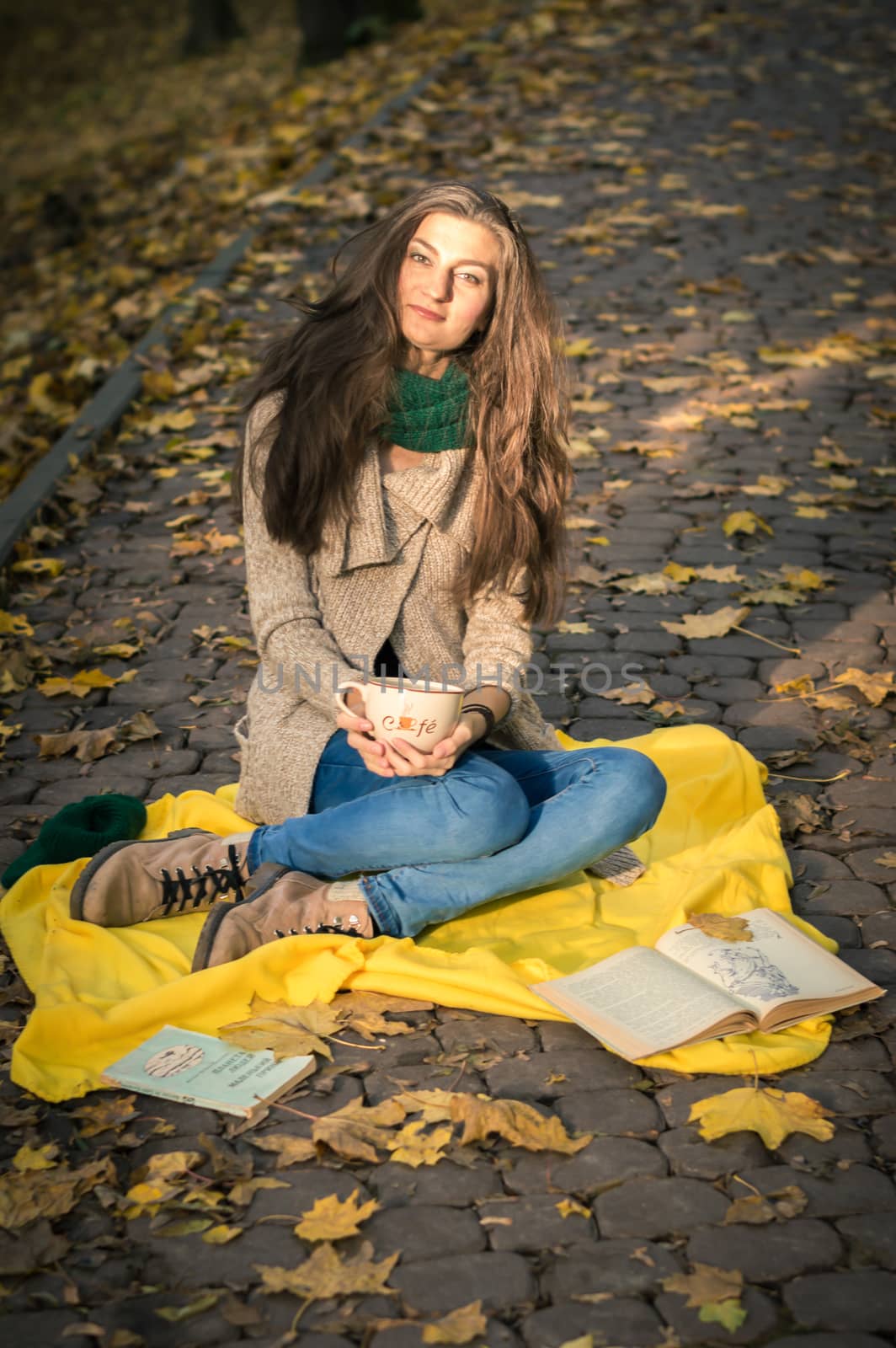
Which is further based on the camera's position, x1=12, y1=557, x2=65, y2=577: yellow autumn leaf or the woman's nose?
x1=12, y1=557, x2=65, y2=577: yellow autumn leaf

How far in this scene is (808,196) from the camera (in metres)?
9.93

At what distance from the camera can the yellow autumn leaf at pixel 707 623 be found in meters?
4.80

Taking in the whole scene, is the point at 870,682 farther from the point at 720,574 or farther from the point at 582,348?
the point at 582,348

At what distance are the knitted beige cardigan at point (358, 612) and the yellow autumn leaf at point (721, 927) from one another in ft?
2.19

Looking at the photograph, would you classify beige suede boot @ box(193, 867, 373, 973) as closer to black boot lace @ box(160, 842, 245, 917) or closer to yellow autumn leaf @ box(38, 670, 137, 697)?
black boot lace @ box(160, 842, 245, 917)

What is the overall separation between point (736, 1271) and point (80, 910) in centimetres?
167

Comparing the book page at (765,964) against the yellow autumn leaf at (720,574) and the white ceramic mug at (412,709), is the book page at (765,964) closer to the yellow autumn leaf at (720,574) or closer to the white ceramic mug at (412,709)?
the white ceramic mug at (412,709)

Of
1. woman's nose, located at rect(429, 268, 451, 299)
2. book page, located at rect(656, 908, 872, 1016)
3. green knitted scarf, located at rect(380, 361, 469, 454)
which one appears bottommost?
book page, located at rect(656, 908, 872, 1016)

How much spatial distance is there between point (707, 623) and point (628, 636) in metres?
0.28

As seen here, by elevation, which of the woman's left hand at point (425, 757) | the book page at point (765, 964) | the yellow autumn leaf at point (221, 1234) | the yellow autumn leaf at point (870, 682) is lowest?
the yellow autumn leaf at point (870, 682)

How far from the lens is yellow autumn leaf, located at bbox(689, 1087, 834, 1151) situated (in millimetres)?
2541

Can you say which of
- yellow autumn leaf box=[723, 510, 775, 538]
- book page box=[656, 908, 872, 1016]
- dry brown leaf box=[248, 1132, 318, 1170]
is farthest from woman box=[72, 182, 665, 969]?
yellow autumn leaf box=[723, 510, 775, 538]

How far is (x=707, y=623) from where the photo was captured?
15.9ft

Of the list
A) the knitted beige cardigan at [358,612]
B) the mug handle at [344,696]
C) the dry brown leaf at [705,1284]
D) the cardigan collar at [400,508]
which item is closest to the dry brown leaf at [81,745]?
the knitted beige cardigan at [358,612]
